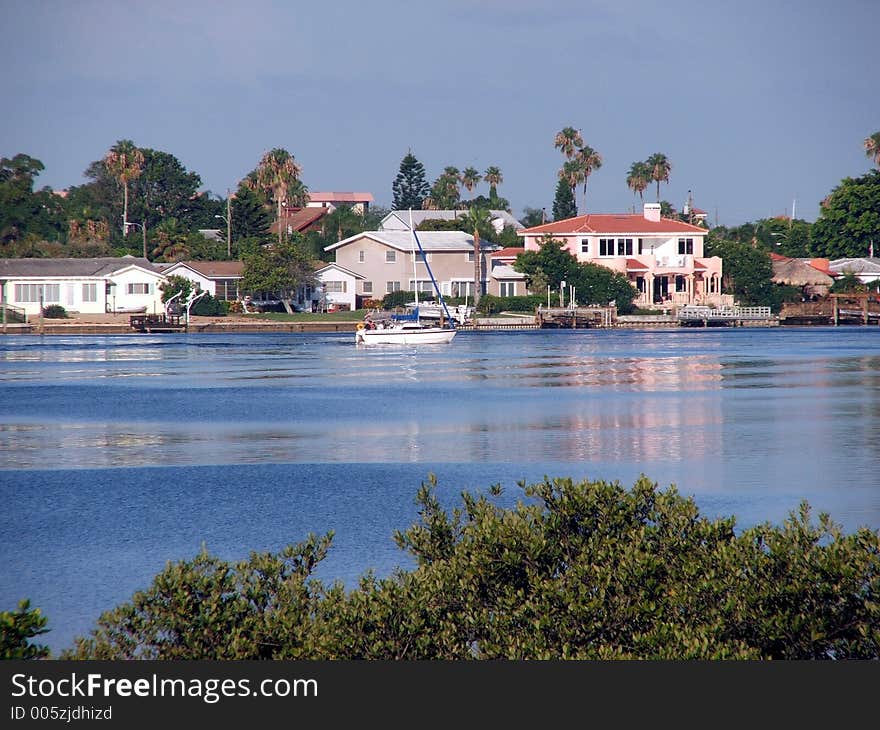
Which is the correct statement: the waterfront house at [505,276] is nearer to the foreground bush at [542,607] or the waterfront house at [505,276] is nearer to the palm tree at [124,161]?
the palm tree at [124,161]

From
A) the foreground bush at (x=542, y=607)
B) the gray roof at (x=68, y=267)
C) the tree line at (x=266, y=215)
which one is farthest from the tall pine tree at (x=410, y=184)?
the foreground bush at (x=542, y=607)

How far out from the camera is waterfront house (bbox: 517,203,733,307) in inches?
4724

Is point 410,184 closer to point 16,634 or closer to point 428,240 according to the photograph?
point 428,240

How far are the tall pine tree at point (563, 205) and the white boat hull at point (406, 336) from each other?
69519 mm

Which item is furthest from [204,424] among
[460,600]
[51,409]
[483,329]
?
[483,329]

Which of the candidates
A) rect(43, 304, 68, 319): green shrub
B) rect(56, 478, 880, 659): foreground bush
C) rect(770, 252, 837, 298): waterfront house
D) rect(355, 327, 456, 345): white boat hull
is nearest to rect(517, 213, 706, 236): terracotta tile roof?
rect(770, 252, 837, 298): waterfront house

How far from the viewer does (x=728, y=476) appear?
28.4 meters

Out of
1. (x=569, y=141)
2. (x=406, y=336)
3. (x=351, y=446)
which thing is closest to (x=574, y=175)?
(x=569, y=141)

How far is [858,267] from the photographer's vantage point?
134 meters

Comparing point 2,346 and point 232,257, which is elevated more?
point 232,257

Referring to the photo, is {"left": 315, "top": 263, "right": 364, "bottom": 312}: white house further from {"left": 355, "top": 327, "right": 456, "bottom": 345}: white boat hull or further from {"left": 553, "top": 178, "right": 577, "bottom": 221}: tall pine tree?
{"left": 553, "top": 178, "right": 577, "bottom": 221}: tall pine tree

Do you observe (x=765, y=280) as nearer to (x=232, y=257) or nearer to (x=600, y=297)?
(x=600, y=297)

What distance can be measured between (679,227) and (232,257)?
40.8m

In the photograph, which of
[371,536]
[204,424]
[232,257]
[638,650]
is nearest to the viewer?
[638,650]
